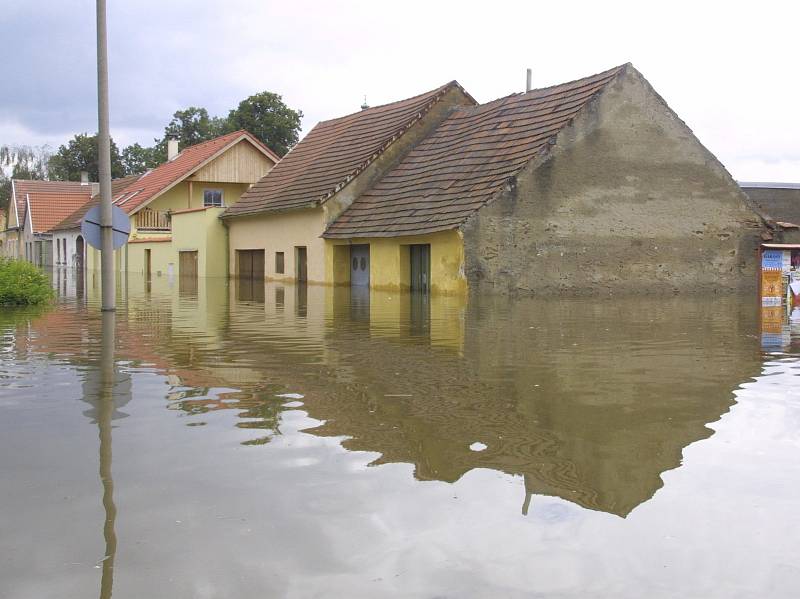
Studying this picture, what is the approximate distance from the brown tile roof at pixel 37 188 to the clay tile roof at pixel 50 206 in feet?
3.50

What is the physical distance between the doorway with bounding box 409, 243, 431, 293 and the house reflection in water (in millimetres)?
8928

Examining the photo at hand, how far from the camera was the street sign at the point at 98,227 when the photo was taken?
15.8 metres

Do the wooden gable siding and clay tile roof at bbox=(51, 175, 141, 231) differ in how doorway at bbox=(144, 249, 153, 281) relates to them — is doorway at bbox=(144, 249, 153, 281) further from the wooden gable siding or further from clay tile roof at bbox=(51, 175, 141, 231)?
clay tile roof at bbox=(51, 175, 141, 231)

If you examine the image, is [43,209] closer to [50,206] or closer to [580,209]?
[50,206]

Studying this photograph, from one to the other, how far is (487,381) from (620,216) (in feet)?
59.5

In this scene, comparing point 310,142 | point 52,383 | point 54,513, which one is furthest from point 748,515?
point 310,142

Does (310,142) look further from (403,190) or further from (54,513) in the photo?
(54,513)

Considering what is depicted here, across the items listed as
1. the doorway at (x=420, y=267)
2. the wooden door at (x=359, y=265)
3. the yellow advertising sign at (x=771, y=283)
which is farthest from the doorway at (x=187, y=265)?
the yellow advertising sign at (x=771, y=283)

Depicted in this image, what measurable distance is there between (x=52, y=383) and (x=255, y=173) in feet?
146

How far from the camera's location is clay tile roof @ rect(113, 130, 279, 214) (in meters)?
50.0

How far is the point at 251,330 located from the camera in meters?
14.2

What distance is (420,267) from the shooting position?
27.3 m

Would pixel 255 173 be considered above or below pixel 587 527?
above

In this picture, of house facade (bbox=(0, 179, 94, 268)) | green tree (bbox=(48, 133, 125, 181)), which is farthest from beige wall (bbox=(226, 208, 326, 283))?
green tree (bbox=(48, 133, 125, 181))
